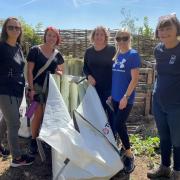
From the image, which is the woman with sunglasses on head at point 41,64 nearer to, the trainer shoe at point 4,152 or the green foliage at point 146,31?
the trainer shoe at point 4,152

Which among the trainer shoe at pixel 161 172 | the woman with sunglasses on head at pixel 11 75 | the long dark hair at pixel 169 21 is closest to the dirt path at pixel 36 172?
the trainer shoe at pixel 161 172

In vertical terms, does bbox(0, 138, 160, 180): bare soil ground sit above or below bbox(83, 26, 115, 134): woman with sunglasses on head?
below

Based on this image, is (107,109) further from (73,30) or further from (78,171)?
(73,30)

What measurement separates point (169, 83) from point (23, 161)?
1.94 metres

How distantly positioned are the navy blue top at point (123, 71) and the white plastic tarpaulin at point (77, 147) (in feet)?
1.71

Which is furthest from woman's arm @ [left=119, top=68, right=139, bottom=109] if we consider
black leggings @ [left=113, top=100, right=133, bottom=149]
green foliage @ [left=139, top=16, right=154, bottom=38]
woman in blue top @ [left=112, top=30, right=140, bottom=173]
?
green foliage @ [left=139, top=16, right=154, bottom=38]

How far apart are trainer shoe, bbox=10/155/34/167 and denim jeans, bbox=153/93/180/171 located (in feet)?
5.18

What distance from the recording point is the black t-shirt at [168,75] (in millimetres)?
3408

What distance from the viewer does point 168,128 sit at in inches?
146

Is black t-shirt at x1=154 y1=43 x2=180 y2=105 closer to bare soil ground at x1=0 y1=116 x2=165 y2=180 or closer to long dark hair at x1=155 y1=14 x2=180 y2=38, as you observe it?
long dark hair at x1=155 y1=14 x2=180 y2=38

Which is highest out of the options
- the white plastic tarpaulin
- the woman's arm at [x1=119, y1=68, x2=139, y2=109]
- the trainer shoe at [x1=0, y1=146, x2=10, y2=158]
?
the woman's arm at [x1=119, y1=68, x2=139, y2=109]

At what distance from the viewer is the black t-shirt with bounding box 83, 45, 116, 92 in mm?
4141

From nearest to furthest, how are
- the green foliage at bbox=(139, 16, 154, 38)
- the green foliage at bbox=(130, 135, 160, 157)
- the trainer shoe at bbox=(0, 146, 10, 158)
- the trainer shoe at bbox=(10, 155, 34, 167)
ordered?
the trainer shoe at bbox=(10, 155, 34, 167) → the trainer shoe at bbox=(0, 146, 10, 158) → the green foliage at bbox=(130, 135, 160, 157) → the green foliage at bbox=(139, 16, 154, 38)

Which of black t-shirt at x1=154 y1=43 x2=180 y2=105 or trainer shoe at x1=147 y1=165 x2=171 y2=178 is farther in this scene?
trainer shoe at x1=147 y1=165 x2=171 y2=178
